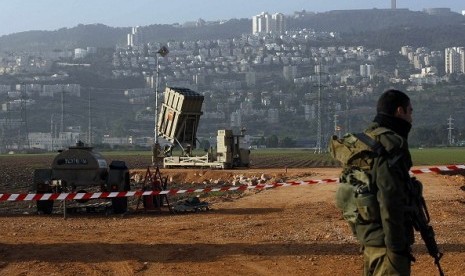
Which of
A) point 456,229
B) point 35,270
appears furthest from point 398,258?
point 456,229

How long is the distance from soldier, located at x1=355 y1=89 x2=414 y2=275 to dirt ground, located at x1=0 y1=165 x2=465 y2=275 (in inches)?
208

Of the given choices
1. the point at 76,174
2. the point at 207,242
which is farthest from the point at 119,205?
the point at 207,242

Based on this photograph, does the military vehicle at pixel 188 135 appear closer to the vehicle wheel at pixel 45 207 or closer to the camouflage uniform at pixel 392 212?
the vehicle wheel at pixel 45 207

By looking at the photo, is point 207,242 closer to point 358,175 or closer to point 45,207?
point 45,207

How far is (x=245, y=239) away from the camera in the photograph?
16.8 metres

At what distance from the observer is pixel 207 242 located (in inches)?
649

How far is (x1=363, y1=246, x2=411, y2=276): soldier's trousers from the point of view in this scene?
7.76m

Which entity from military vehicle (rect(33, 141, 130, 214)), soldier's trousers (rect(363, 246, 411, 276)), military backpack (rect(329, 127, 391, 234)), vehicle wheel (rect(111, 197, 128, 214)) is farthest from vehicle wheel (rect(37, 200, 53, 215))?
soldier's trousers (rect(363, 246, 411, 276))

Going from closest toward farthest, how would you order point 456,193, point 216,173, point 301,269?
point 301,269, point 456,193, point 216,173

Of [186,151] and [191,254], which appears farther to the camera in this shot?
[186,151]

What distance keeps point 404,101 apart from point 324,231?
32.2 feet

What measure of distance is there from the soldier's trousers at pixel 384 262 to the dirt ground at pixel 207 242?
516cm

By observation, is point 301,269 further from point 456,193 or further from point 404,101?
point 456,193

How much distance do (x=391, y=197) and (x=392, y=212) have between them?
108 mm
